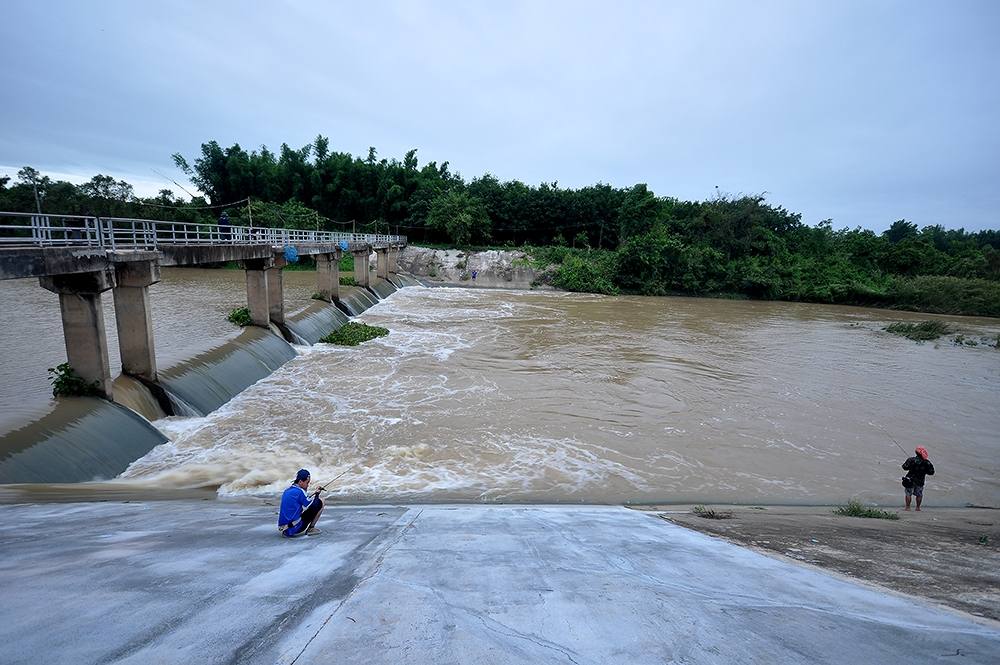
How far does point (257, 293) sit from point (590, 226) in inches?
2059

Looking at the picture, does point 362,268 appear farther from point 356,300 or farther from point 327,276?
point 327,276

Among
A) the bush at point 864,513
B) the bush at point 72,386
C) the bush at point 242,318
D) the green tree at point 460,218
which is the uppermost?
the green tree at point 460,218

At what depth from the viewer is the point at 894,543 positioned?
6.53 meters

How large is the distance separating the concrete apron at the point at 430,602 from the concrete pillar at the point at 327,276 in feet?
78.6

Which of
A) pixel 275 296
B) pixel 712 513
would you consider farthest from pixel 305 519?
pixel 275 296

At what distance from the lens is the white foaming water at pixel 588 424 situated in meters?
9.99

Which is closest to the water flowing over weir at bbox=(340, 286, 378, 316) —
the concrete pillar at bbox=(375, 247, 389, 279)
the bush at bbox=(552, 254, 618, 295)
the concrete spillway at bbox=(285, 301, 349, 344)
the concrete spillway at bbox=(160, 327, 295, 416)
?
the concrete spillway at bbox=(285, 301, 349, 344)

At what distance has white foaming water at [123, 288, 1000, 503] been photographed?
9992 millimetres

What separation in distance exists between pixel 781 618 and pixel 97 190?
254 feet

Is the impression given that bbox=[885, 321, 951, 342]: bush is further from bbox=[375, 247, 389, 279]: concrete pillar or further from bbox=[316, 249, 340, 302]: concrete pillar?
bbox=[375, 247, 389, 279]: concrete pillar

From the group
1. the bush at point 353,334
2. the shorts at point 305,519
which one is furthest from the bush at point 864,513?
the bush at point 353,334

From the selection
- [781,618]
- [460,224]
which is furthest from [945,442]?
[460,224]

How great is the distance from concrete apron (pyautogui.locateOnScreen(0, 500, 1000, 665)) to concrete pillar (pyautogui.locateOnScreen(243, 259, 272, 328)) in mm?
15271

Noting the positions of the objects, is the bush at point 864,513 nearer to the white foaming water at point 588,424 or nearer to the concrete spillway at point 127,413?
the white foaming water at point 588,424
